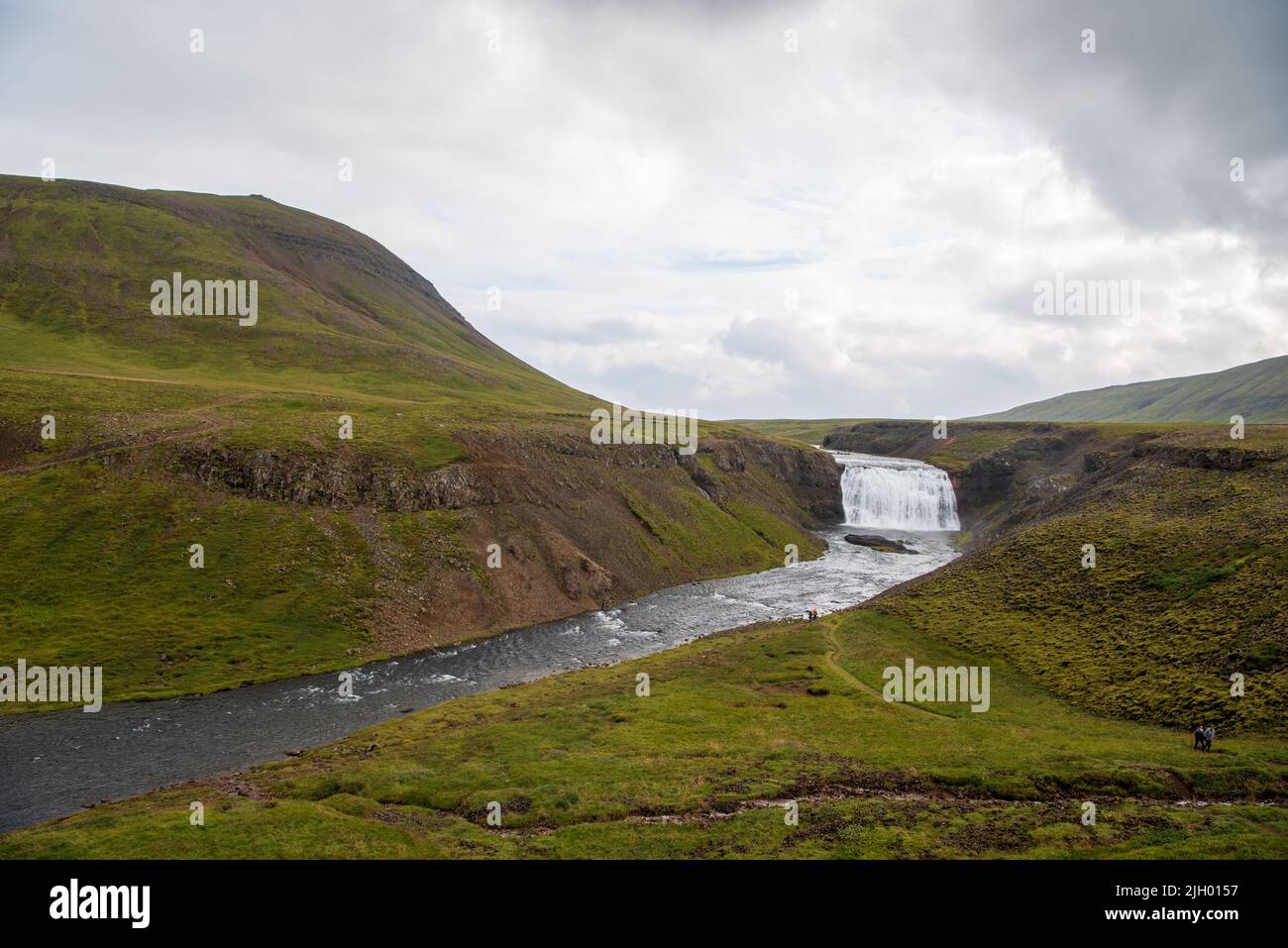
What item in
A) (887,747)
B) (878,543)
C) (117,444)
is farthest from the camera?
(878,543)

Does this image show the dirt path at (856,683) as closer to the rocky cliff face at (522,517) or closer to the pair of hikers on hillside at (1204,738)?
the pair of hikers on hillside at (1204,738)

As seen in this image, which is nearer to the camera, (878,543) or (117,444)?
(117,444)

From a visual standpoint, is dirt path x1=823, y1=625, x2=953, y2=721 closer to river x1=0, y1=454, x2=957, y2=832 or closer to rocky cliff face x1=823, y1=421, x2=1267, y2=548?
river x1=0, y1=454, x2=957, y2=832

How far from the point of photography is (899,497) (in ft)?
492

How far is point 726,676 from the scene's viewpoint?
52.7 m

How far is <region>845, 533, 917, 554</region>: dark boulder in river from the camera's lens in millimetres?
119000

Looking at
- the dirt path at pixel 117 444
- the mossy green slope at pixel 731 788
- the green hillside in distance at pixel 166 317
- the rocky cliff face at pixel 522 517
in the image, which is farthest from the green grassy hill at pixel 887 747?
the green hillside in distance at pixel 166 317

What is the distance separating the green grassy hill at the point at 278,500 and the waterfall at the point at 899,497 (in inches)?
407

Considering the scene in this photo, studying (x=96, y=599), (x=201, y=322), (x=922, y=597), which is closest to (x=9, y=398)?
(x=96, y=599)

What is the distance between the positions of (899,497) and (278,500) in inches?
4873

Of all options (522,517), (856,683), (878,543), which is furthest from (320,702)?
(878,543)

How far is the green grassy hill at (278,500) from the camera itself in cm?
5803

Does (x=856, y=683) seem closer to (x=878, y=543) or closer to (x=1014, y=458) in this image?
(x=878, y=543)
